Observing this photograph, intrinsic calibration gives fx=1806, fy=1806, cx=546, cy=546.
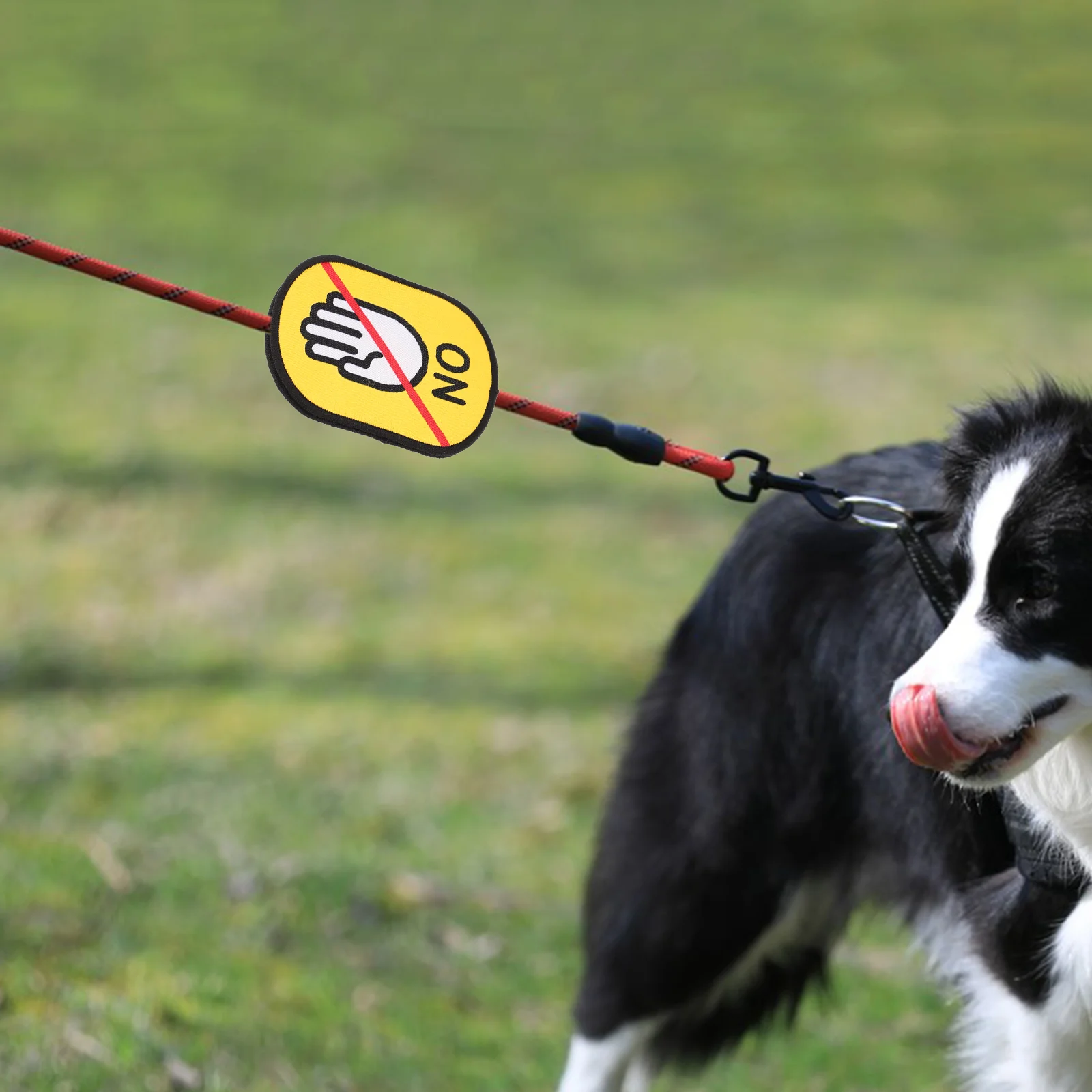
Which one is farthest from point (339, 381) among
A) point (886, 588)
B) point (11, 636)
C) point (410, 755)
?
point (11, 636)

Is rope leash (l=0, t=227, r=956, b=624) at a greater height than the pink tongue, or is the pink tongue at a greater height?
rope leash (l=0, t=227, r=956, b=624)

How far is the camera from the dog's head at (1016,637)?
7.15 feet


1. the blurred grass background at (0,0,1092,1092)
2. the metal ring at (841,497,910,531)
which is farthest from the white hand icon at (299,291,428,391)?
the blurred grass background at (0,0,1092,1092)

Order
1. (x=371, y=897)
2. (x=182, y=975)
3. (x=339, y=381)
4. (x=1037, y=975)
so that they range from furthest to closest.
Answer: (x=371, y=897), (x=182, y=975), (x=1037, y=975), (x=339, y=381)

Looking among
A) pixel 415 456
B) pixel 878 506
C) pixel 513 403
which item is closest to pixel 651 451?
pixel 513 403

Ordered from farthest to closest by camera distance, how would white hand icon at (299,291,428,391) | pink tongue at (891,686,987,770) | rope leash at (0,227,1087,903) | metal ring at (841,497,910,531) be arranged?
metal ring at (841,497,910,531) → rope leash at (0,227,1087,903) → white hand icon at (299,291,428,391) → pink tongue at (891,686,987,770)

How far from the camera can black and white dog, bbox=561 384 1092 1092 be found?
2566 millimetres

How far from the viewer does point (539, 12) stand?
1819cm

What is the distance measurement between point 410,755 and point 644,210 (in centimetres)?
917

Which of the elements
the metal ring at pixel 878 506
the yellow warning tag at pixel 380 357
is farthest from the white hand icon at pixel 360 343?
the metal ring at pixel 878 506

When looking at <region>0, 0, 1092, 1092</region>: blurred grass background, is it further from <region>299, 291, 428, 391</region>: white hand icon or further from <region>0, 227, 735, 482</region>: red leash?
<region>299, 291, 428, 391</region>: white hand icon

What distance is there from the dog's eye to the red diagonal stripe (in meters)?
0.76

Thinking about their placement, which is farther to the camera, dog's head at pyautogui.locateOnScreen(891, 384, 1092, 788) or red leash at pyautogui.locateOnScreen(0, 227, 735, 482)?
red leash at pyautogui.locateOnScreen(0, 227, 735, 482)

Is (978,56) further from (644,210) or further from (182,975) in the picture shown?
(182,975)
